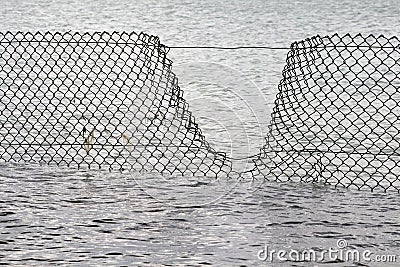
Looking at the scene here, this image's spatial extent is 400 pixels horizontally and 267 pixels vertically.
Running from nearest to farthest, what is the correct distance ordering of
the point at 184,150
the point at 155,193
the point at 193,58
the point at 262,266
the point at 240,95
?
the point at 262,266
the point at 155,193
the point at 184,150
the point at 240,95
the point at 193,58

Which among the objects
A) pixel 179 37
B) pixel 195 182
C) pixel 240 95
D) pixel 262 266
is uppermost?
pixel 179 37

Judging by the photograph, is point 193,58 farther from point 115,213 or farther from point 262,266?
point 262,266

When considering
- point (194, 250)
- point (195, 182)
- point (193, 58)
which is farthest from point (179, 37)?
point (194, 250)

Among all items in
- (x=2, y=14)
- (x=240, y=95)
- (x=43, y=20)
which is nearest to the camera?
(x=240, y=95)

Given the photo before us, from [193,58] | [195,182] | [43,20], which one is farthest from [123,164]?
[43,20]

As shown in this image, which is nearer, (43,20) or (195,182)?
(195,182)

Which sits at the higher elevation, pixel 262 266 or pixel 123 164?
pixel 123 164

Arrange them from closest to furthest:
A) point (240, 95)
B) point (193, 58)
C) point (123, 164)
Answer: point (123, 164), point (240, 95), point (193, 58)

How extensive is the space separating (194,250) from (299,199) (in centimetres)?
188

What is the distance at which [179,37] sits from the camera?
24641 mm

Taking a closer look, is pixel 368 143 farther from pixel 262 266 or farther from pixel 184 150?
pixel 262 266

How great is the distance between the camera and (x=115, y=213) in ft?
32.6

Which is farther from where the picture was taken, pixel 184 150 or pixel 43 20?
pixel 43 20

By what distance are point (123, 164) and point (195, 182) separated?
977mm
